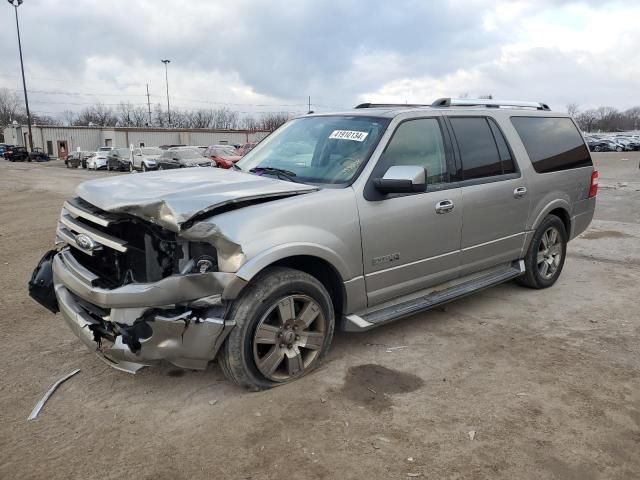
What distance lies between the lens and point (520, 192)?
497cm

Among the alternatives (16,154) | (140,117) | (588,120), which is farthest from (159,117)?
(588,120)

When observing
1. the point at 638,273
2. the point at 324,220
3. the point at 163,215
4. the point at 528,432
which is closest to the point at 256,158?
the point at 324,220

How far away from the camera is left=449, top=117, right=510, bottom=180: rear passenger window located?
4516 millimetres

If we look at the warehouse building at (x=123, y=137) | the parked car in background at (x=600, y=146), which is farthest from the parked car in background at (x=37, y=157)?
the parked car in background at (x=600, y=146)

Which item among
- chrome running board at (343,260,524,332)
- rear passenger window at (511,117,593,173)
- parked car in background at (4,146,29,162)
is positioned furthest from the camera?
parked car in background at (4,146,29,162)

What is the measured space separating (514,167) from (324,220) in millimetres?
2422

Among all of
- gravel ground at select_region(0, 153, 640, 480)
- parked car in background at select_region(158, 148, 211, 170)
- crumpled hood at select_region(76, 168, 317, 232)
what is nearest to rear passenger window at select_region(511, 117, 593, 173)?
gravel ground at select_region(0, 153, 640, 480)

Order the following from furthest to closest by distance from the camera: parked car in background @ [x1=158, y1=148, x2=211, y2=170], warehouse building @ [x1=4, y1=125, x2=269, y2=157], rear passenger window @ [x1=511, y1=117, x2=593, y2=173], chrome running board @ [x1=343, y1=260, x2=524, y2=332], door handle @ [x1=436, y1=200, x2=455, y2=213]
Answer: warehouse building @ [x1=4, y1=125, x2=269, y2=157]
parked car in background @ [x1=158, y1=148, x2=211, y2=170]
rear passenger window @ [x1=511, y1=117, x2=593, y2=173]
door handle @ [x1=436, y1=200, x2=455, y2=213]
chrome running board @ [x1=343, y1=260, x2=524, y2=332]

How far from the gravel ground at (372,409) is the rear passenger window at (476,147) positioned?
137 cm

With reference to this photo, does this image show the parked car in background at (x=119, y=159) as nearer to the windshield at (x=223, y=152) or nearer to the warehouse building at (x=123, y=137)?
the windshield at (x=223, y=152)

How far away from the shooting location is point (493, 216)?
4723 millimetres

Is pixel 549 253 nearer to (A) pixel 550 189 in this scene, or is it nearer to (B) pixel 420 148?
(A) pixel 550 189

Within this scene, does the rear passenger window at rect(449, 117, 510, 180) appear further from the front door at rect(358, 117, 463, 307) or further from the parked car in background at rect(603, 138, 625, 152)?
the parked car in background at rect(603, 138, 625, 152)

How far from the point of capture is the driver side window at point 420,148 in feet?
13.1
